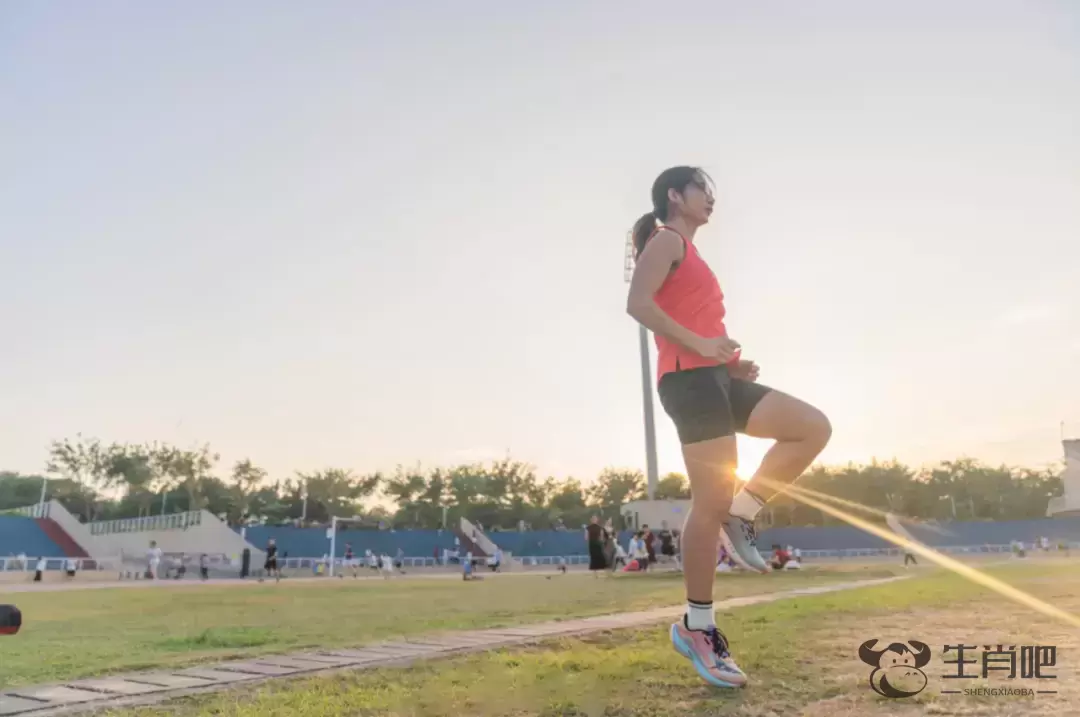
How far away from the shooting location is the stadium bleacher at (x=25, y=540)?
3894 cm

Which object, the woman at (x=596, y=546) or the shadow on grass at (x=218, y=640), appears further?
the woman at (x=596, y=546)

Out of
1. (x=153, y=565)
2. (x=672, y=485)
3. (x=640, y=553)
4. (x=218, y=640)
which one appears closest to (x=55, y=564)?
(x=153, y=565)

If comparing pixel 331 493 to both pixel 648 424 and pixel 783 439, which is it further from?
pixel 783 439

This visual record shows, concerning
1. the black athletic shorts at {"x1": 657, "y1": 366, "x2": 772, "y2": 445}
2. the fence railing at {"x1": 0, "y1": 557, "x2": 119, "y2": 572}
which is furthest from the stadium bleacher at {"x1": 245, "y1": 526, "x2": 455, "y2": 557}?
the black athletic shorts at {"x1": 657, "y1": 366, "x2": 772, "y2": 445}

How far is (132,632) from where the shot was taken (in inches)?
238

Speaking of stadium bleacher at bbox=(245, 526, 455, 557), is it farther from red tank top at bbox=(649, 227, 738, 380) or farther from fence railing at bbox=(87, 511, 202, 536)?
red tank top at bbox=(649, 227, 738, 380)

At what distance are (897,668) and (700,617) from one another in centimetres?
78

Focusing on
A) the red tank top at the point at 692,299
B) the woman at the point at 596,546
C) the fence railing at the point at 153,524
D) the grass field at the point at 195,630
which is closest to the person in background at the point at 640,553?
the woman at the point at 596,546

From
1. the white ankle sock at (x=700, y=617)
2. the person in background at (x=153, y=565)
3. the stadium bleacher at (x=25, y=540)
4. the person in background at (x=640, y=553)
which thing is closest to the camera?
A: the white ankle sock at (x=700, y=617)

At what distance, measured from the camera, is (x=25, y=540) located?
4038 centimetres

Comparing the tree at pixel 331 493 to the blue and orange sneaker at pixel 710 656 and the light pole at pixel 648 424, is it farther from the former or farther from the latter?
the blue and orange sneaker at pixel 710 656

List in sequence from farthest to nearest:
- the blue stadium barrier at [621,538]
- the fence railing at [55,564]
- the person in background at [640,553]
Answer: the blue stadium barrier at [621,538], the fence railing at [55,564], the person in background at [640,553]

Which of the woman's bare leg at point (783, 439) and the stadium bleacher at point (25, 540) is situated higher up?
the woman's bare leg at point (783, 439)

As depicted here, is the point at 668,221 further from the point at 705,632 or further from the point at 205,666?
the point at 205,666
